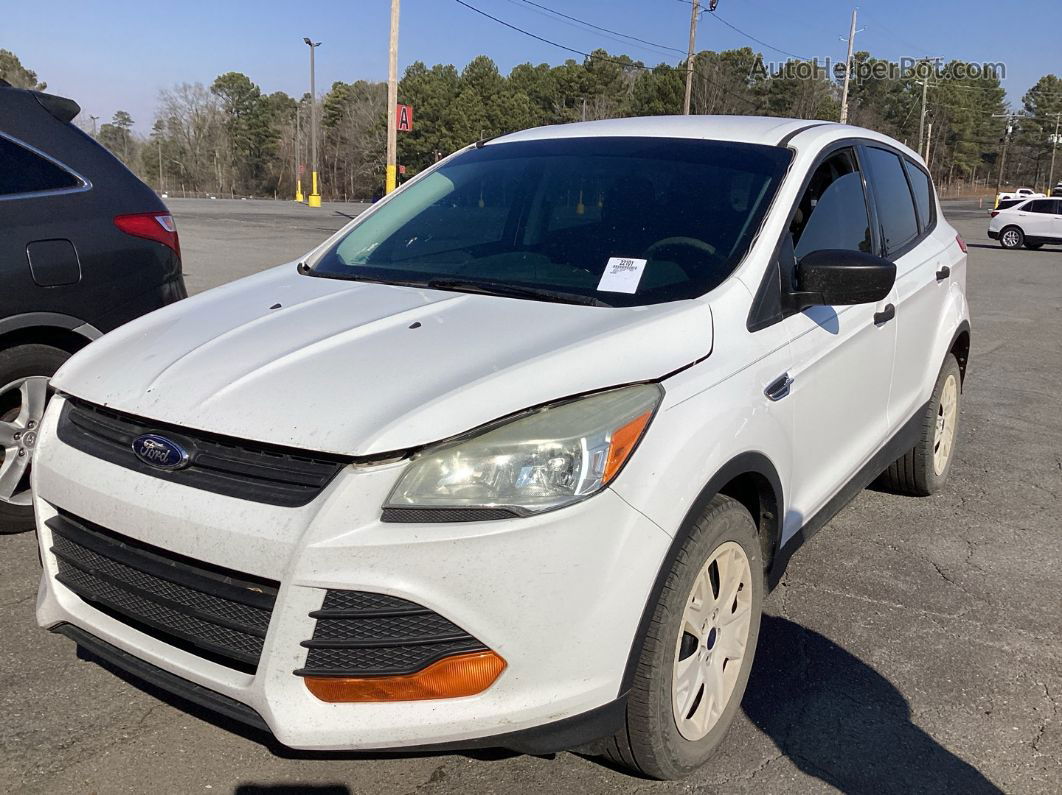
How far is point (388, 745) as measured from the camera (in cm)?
206

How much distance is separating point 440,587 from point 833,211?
225 centimetres

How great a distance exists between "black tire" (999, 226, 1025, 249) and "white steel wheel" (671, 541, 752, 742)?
29694mm

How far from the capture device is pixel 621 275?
9.59ft

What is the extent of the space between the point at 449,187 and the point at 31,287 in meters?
1.76

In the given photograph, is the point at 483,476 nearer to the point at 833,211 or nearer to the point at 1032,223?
the point at 833,211

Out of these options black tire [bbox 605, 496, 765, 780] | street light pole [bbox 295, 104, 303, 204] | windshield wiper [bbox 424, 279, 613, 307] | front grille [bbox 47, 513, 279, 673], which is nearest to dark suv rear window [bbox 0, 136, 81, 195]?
windshield wiper [bbox 424, 279, 613, 307]

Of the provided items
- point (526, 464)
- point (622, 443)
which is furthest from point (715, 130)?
point (526, 464)

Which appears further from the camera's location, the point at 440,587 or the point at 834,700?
the point at 834,700

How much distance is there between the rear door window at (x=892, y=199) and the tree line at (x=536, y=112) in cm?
5798

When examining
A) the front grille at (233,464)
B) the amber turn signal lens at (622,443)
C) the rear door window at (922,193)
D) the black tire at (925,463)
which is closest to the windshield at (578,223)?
the amber turn signal lens at (622,443)

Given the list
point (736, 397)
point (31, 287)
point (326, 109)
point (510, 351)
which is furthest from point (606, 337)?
point (326, 109)

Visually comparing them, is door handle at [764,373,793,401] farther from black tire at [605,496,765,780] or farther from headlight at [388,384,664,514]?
headlight at [388,384,664,514]

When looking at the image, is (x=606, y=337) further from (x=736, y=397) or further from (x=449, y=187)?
(x=449, y=187)

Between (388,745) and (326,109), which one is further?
(326,109)
